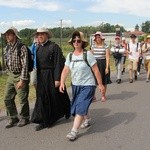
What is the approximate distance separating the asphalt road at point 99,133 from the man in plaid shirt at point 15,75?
25cm

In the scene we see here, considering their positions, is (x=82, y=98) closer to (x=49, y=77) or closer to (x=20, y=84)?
(x=49, y=77)

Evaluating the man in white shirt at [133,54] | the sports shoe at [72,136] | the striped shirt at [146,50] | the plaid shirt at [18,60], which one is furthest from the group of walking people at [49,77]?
the striped shirt at [146,50]

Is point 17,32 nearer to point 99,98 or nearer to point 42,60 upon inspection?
point 42,60

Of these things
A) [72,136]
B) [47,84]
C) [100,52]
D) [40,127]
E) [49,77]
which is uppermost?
[100,52]

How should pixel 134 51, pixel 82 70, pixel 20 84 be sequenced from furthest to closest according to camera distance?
pixel 134 51 → pixel 20 84 → pixel 82 70

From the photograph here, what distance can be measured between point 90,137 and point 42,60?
1634 millimetres

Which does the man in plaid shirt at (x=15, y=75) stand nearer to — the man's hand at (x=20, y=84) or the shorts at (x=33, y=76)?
the man's hand at (x=20, y=84)

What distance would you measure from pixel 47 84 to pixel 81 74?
91 cm

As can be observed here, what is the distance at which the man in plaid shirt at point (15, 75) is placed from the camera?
681 centimetres

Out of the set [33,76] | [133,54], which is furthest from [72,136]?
[133,54]

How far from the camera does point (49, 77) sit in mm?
7043

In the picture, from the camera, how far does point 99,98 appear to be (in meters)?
10.2

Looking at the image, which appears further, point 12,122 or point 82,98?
point 12,122

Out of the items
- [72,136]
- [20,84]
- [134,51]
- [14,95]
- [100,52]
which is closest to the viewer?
[72,136]
